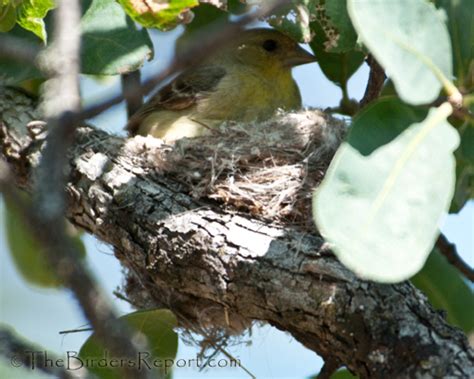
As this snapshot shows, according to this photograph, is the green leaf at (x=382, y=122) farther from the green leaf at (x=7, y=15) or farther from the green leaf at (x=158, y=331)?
the green leaf at (x=7, y=15)

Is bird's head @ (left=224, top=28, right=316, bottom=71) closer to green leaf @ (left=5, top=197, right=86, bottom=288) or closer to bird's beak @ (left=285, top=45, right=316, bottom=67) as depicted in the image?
bird's beak @ (left=285, top=45, right=316, bottom=67)

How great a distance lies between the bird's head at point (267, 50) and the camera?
5844mm

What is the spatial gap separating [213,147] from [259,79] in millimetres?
1188

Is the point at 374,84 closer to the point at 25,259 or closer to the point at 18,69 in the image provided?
the point at 18,69

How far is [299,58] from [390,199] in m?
3.29

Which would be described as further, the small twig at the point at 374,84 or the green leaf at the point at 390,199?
the small twig at the point at 374,84

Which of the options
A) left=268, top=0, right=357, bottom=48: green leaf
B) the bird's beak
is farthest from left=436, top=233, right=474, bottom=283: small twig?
the bird's beak

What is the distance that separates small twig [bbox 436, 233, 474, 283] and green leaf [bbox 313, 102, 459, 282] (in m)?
1.96

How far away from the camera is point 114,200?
4086mm

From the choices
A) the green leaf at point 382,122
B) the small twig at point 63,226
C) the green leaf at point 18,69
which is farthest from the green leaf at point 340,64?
the small twig at point 63,226

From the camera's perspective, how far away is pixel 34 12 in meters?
3.62

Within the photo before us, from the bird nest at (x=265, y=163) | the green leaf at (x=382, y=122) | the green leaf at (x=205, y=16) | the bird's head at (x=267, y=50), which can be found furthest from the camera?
the bird's head at (x=267, y=50)

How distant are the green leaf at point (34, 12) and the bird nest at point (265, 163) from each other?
3.45 ft

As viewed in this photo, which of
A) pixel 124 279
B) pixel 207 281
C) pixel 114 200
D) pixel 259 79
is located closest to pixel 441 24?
pixel 207 281
